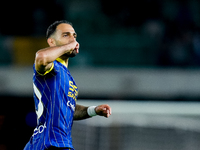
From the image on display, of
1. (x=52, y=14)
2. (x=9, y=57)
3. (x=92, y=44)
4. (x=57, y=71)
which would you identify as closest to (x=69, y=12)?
(x=52, y=14)

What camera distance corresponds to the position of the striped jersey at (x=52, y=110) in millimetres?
2949

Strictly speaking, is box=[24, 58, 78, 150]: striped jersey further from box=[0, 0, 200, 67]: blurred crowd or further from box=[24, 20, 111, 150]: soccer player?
box=[0, 0, 200, 67]: blurred crowd

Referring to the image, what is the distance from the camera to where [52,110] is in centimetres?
300

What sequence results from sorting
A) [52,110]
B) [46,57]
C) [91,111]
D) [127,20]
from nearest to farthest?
[46,57]
[52,110]
[91,111]
[127,20]

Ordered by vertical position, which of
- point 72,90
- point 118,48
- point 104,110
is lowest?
point 104,110

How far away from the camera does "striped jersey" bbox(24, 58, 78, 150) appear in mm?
2949

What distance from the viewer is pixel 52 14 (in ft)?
30.0

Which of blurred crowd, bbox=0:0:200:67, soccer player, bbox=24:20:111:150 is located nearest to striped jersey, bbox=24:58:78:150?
soccer player, bbox=24:20:111:150

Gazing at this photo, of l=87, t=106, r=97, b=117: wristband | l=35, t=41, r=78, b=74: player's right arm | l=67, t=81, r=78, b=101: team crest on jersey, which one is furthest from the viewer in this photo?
l=87, t=106, r=97, b=117: wristband

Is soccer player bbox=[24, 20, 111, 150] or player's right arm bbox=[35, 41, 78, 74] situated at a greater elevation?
player's right arm bbox=[35, 41, 78, 74]

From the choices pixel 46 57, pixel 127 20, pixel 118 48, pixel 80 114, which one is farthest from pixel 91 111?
pixel 127 20

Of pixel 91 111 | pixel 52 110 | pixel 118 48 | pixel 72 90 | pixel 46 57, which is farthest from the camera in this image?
pixel 118 48

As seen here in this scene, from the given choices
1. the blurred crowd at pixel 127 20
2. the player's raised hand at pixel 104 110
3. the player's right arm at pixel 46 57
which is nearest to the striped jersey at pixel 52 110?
the player's right arm at pixel 46 57

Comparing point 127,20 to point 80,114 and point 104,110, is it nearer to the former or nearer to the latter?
point 80,114
